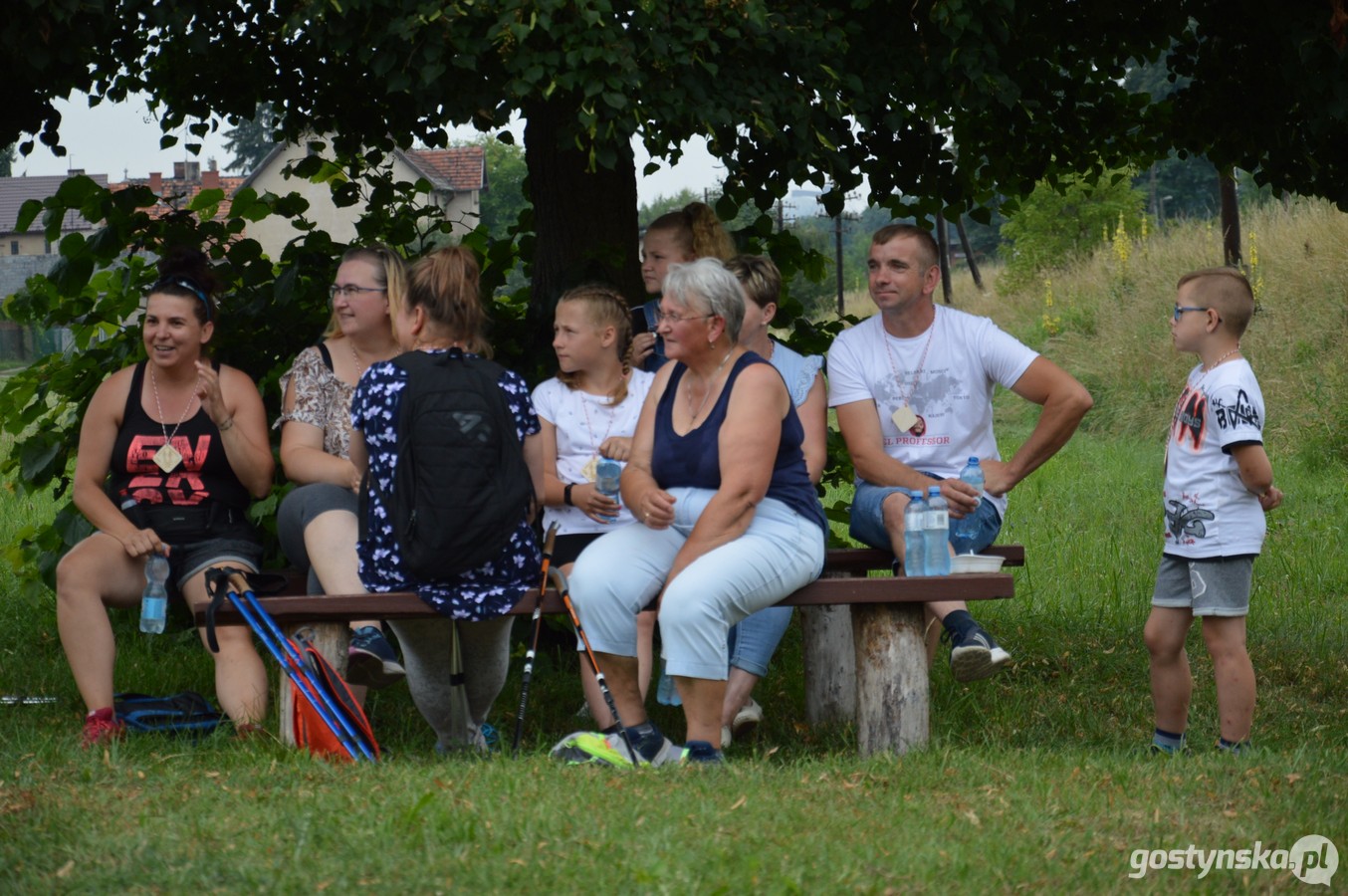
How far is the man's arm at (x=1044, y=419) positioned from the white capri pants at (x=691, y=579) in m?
0.92

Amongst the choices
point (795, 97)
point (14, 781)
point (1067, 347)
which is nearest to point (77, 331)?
point (14, 781)

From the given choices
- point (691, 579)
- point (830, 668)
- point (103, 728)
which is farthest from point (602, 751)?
point (103, 728)

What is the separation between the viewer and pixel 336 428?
5.85 metres

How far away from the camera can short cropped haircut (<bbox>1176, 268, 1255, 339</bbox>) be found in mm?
5559

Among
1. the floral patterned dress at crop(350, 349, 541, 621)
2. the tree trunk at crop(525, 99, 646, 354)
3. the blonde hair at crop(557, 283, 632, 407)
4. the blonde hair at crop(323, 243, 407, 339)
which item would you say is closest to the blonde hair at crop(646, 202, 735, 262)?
the blonde hair at crop(557, 283, 632, 407)

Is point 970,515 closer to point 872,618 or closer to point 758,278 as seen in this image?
point 872,618

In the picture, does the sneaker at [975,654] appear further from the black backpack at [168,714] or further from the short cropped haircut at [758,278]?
the black backpack at [168,714]

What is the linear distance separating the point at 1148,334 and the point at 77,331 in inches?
567

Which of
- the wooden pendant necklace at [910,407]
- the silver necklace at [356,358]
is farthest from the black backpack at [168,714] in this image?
the wooden pendant necklace at [910,407]

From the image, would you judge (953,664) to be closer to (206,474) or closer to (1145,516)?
(206,474)

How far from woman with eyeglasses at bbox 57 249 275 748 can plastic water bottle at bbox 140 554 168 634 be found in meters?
0.03

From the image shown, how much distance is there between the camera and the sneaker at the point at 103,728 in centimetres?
532

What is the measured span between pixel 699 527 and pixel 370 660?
3.97 ft

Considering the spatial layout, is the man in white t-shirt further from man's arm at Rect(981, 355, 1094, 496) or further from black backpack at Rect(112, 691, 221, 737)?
black backpack at Rect(112, 691, 221, 737)
